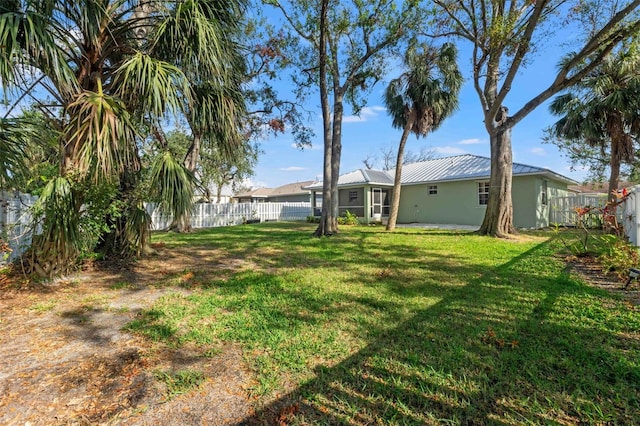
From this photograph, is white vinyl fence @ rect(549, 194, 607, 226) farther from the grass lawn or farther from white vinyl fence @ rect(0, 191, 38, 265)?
white vinyl fence @ rect(0, 191, 38, 265)

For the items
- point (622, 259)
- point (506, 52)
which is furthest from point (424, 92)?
point (622, 259)

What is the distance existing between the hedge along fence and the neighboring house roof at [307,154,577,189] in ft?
12.3

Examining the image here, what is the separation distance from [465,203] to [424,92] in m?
6.56

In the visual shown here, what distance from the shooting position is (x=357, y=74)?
13.5 meters

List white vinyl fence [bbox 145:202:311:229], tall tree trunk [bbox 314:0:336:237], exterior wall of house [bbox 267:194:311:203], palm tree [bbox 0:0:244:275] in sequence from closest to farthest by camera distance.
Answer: palm tree [bbox 0:0:244:275]
tall tree trunk [bbox 314:0:336:237]
white vinyl fence [bbox 145:202:311:229]
exterior wall of house [bbox 267:194:311:203]

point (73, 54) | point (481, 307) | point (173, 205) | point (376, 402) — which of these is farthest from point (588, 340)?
point (73, 54)

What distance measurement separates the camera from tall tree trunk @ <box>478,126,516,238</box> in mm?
10594

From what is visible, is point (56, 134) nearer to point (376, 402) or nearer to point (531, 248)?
point (376, 402)

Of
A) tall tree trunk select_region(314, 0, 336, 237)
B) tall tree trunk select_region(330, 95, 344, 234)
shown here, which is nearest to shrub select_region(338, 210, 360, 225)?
tall tree trunk select_region(330, 95, 344, 234)

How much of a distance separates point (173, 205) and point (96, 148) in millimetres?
1298

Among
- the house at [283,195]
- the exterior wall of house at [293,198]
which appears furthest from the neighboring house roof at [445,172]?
the house at [283,195]

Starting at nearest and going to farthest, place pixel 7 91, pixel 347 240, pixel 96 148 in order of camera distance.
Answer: pixel 7 91, pixel 96 148, pixel 347 240

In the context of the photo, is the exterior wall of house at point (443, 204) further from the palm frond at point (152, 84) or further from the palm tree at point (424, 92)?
the palm frond at point (152, 84)

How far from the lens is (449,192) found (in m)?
16.6
